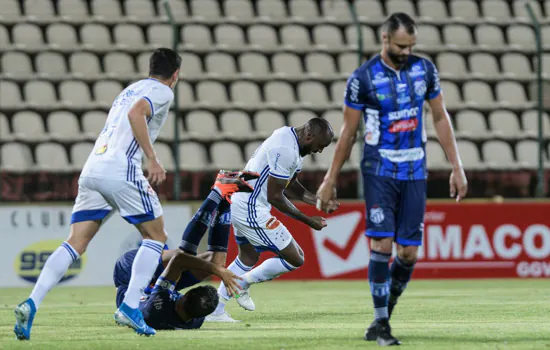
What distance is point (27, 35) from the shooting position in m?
17.6

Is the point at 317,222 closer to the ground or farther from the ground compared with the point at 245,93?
closer to the ground

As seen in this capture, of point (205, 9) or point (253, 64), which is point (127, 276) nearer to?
point (253, 64)

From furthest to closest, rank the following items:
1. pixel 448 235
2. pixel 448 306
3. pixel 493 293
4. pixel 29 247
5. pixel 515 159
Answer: pixel 515 159, pixel 448 235, pixel 29 247, pixel 493 293, pixel 448 306

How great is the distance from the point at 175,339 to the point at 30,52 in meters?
11.5

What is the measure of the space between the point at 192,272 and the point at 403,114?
250cm

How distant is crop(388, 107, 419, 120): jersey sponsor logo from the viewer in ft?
21.4

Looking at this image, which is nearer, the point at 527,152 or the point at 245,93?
the point at 527,152

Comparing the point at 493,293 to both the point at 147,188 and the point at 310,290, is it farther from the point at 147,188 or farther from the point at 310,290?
the point at 147,188

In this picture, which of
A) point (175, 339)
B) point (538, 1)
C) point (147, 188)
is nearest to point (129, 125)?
point (147, 188)

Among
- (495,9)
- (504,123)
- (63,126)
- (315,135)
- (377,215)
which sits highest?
(495,9)

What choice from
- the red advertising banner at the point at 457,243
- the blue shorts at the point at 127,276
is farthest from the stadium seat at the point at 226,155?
the blue shorts at the point at 127,276

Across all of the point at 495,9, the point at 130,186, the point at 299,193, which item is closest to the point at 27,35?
the point at 495,9

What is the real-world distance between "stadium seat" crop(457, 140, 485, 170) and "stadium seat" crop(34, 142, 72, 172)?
5.98 m

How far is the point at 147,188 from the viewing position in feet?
23.5
